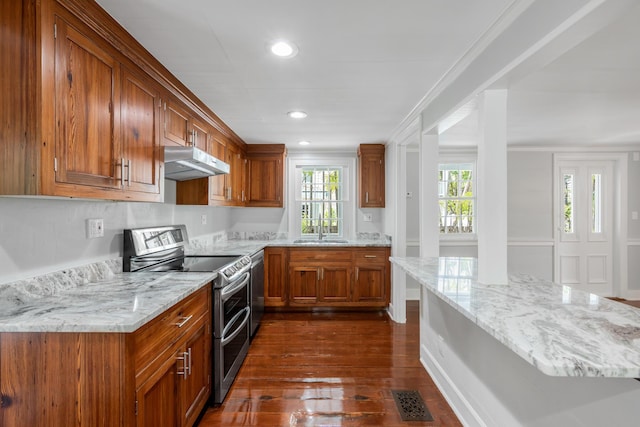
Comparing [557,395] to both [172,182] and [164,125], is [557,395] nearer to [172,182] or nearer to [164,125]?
[164,125]

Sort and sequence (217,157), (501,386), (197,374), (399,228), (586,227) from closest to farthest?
(501,386), (197,374), (217,157), (399,228), (586,227)

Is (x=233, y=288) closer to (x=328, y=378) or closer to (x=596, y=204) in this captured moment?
(x=328, y=378)

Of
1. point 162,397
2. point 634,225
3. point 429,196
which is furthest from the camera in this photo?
point 634,225

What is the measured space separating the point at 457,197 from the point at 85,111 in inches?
185

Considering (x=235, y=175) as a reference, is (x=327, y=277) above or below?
below

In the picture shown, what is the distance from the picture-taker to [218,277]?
7.24 feet

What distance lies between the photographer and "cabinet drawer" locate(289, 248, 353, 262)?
4.12 meters

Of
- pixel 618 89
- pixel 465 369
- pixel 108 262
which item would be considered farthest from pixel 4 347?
pixel 618 89

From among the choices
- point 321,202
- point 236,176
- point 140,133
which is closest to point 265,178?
point 236,176

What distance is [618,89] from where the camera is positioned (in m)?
2.46

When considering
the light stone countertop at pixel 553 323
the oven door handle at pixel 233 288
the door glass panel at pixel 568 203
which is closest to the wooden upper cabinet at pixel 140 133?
the oven door handle at pixel 233 288

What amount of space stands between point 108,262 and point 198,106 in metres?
1.41

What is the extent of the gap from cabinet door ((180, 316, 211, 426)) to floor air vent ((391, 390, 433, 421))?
1.30 metres

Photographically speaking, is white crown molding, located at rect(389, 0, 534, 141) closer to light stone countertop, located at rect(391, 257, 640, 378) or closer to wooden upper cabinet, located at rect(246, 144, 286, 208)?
light stone countertop, located at rect(391, 257, 640, 378)
